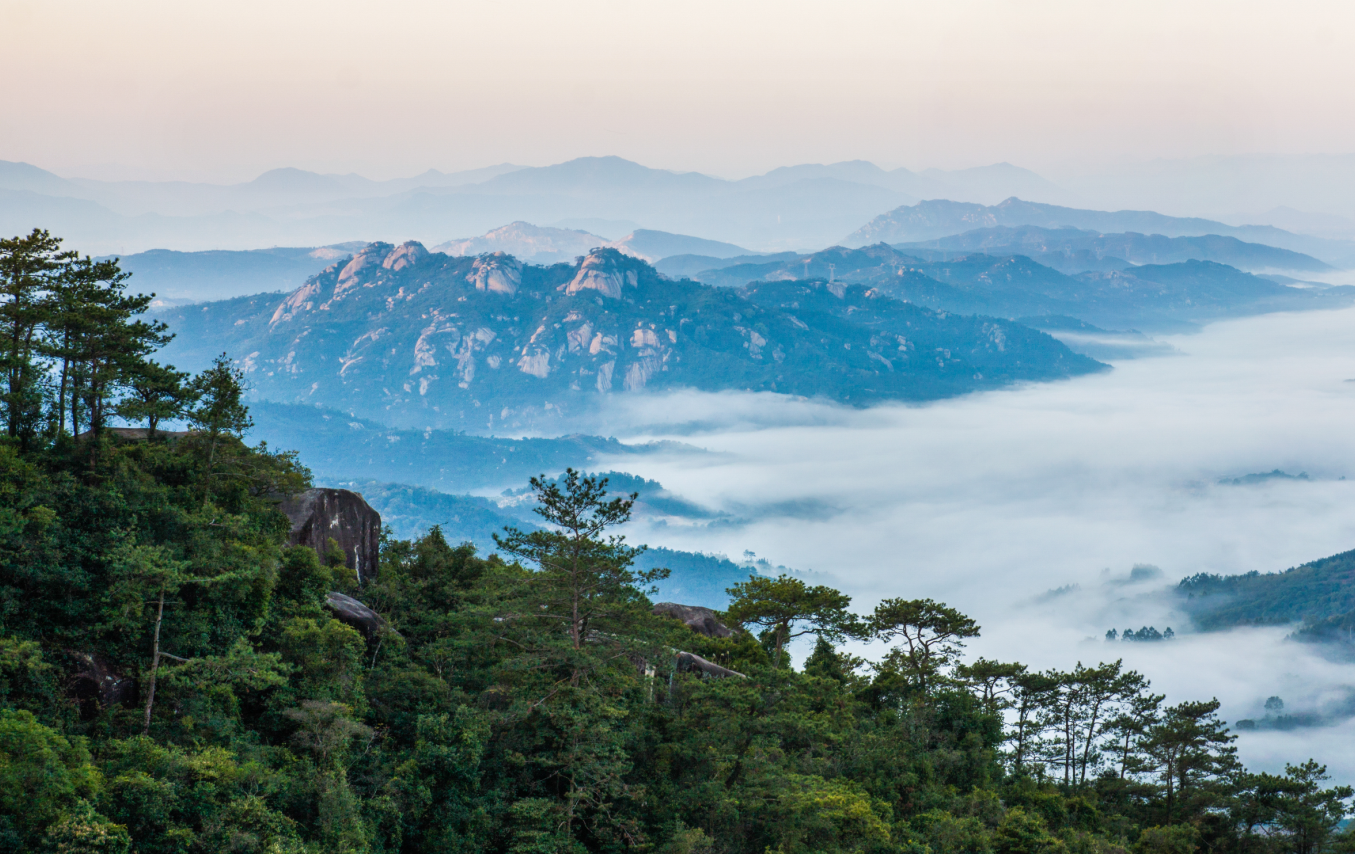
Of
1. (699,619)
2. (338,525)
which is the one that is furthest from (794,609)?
(338,525)

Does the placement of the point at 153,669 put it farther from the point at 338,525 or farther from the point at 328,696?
the point at 338,525

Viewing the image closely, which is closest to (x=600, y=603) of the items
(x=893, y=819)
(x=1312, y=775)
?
(x=893, y=819)

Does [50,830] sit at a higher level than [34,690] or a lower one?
lower

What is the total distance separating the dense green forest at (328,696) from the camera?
2288cm

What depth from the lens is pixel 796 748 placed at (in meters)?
34.6

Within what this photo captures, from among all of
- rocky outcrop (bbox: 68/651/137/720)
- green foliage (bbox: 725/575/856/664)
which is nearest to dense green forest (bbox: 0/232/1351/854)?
rocky outcrop (bbox: 68/651/137/720)

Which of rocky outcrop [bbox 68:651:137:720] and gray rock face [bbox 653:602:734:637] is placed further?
gray rock face [bbox 653:602:734:637]

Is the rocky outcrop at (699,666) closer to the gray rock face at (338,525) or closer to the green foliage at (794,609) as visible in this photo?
the green foliage at (794,609)

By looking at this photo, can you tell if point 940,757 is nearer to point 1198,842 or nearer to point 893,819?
point 893,819

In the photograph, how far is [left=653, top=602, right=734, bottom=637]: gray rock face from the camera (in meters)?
54.2

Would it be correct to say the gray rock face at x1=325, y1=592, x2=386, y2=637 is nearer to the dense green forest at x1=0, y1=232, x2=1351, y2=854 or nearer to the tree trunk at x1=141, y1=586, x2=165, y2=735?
the dense green forest at x1=0, y1=232, x2=1351, y2=854

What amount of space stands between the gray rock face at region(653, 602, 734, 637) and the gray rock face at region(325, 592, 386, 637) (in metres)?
21.6

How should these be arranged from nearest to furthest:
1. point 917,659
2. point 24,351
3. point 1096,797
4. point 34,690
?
1. point 34,690
2. point 24,351
3. point 1096,797
4. point 917,659

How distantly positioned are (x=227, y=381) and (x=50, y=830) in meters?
18.5
